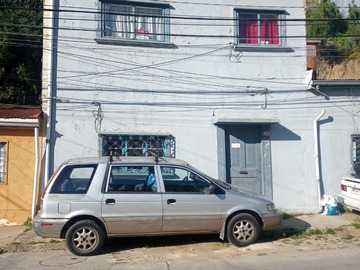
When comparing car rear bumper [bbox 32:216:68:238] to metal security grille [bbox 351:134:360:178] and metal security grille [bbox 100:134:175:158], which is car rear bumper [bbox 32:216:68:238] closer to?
metal security grille [bbox 100:134:175:158]

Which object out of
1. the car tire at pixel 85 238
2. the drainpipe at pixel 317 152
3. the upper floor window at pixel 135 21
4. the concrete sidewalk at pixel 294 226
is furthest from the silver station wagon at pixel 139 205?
the upper floor window at pixel 135 21

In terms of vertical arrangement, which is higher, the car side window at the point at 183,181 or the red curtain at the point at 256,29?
the red curtain at the point at 256,29

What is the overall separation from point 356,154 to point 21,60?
1480 centimetres

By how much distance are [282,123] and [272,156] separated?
922 millimetres

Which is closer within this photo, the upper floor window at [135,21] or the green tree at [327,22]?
the upper floor window at [135,21]

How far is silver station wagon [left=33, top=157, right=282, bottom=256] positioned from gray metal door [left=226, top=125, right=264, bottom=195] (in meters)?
3.10

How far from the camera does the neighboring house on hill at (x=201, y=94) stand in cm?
1043

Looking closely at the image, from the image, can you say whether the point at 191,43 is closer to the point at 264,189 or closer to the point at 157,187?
the point at 264,189

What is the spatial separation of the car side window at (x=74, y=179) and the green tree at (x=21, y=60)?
12.1 m

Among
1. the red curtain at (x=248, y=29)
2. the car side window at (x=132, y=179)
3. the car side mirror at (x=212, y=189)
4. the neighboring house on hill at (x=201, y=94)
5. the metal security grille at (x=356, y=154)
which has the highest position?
the red curtain at (x=248, y=29)

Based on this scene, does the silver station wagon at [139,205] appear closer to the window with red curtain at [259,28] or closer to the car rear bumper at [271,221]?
the car rear bumper at [271,221]

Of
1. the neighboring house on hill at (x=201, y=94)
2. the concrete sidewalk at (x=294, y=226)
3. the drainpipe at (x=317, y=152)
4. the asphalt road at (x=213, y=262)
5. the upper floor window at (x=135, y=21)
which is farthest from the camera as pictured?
the drainpipe at (x=317, y=152)

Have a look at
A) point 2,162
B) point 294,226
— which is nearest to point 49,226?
point 2,162

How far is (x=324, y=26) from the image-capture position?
87.6ft
